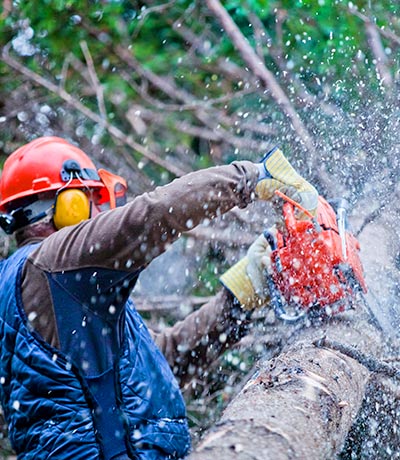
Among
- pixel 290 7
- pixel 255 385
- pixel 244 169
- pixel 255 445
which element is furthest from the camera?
pixel 290 7

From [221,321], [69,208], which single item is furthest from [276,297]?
[69,208]

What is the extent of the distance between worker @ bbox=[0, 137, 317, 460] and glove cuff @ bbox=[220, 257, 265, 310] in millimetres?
445

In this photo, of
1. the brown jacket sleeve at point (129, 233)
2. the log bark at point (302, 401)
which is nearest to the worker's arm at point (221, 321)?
the log bark at point (302, 401)

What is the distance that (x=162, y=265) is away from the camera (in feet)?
17.1

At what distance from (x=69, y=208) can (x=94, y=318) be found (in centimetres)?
42

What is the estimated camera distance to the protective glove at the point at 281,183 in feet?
8.37

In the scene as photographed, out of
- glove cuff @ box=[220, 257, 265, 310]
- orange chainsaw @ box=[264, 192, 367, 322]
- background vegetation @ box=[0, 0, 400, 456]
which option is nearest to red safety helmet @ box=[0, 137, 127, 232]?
glove cuff @ box=[220, 257, 265, 310]

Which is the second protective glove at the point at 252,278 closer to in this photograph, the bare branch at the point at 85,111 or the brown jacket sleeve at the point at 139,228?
the brown jacket sleeve at the point at 139,228

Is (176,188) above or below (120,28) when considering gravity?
below

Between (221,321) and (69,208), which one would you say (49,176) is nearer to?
(69,208)

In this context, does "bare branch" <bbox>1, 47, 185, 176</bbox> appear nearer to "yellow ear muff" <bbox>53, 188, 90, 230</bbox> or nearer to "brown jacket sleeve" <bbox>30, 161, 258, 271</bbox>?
"yellow ear muff" <bbox>53, 188, 90, 230</bbox>

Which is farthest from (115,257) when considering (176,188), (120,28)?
(120,28)

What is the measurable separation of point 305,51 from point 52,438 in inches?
135

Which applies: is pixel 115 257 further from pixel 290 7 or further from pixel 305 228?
pixel 290 7
